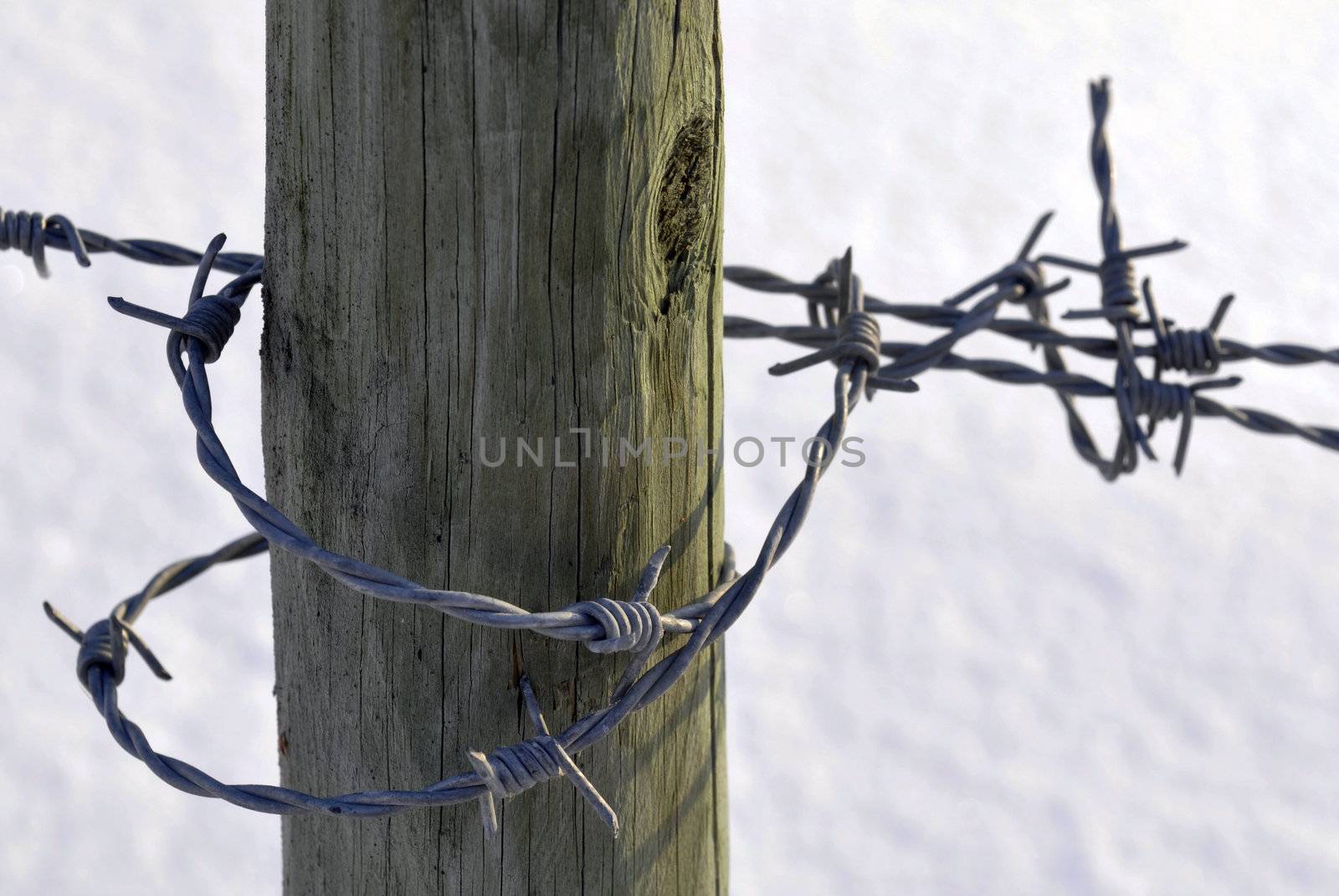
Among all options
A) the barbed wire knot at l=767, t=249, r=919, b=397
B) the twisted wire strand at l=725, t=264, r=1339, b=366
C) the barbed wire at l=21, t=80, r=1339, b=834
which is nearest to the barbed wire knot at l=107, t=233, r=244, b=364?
the barbed wire at l=21, t=80, r=1339, b=834

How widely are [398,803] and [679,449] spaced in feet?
1.00

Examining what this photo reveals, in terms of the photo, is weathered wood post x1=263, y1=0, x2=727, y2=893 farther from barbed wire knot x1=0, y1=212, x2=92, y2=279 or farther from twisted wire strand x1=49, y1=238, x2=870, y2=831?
barbed wire knot x1=0, y1=212, x2=92, y2=279

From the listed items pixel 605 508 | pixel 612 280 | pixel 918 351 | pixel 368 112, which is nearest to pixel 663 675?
pixel 605 508

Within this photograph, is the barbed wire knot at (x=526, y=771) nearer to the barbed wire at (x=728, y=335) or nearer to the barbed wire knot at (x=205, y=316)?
the barbed wire at (x=728, y=335)

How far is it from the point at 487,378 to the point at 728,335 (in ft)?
1.88

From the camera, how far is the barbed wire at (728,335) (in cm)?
78

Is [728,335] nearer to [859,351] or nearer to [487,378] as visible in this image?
[859,351]

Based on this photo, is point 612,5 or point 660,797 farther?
point 660,797

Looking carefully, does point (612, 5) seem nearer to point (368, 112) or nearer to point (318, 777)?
point (368, 112)

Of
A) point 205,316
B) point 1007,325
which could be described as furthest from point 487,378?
point 1007,325

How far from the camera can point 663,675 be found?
2.70 feet

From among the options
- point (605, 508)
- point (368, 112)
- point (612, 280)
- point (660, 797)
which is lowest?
point (660, 797)

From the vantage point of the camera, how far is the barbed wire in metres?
0.78

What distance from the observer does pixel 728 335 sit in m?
1.34
